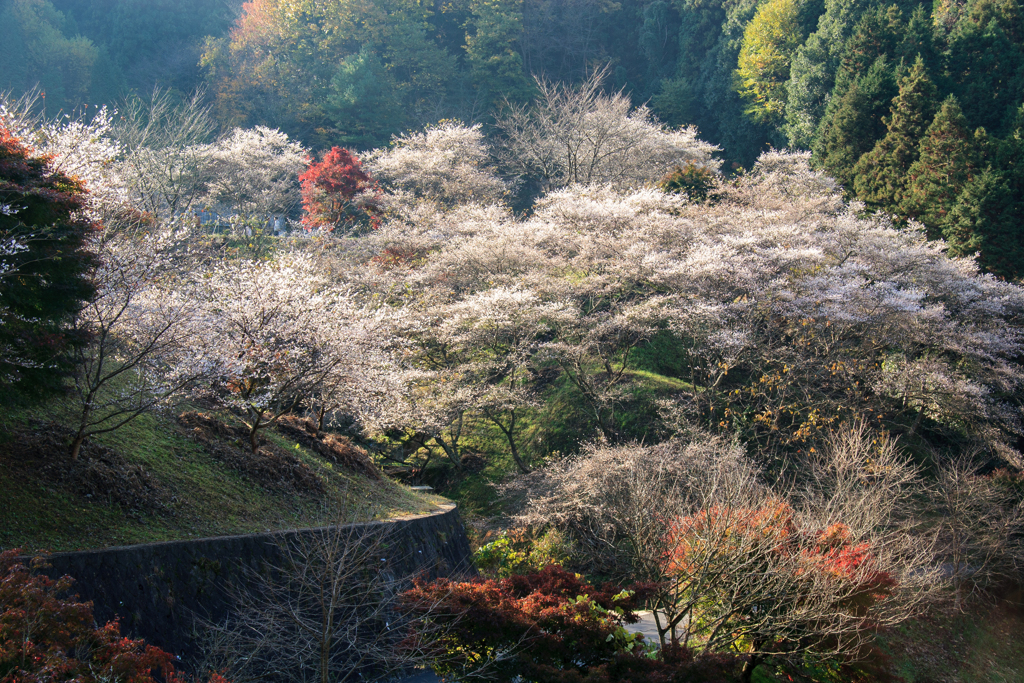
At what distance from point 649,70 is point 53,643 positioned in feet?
141

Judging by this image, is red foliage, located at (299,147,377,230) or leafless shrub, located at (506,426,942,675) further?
red foliage, located at (299,147,377,230)

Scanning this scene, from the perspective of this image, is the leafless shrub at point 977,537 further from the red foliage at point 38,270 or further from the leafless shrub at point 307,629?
the red foliage at point 38,270

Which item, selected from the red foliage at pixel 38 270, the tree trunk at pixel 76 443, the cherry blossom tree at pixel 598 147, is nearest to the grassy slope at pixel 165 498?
the tree trunk at pixel 76 443

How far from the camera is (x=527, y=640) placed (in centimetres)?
702

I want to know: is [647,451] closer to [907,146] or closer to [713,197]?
[713,197]

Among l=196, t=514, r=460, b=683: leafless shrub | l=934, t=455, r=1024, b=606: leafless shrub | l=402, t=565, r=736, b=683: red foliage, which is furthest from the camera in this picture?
l=934, t=455, r=1024, b=606: leafless shrub

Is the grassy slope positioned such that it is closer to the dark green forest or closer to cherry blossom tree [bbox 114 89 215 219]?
cherry blossom tree [bbox 114 89 215 219]

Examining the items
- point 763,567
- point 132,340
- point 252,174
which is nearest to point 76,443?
point 132,340

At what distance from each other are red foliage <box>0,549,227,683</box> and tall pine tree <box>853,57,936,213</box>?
88.4ft

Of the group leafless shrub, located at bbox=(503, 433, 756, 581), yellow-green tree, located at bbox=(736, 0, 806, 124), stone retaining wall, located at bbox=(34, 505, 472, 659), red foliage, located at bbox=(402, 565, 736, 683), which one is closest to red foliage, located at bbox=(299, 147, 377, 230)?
leafless shrub, located at bbox=(503, 433, 756, 581)

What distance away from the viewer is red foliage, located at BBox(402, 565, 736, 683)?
267 inches

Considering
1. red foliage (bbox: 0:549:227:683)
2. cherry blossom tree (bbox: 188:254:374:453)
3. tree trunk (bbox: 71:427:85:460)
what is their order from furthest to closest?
cherry blossom tree (bbox: 188:254:374:453) → tree trunk (bbox: 71:427:85:460) → red foliage (bbox: 0:549:227:683)

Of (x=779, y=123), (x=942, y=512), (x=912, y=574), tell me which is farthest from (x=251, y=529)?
(x=779, y=123)

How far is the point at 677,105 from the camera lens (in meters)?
37.1
